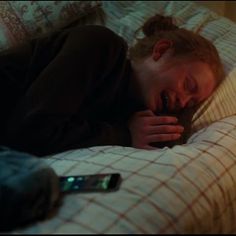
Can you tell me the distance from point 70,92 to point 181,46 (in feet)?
1.08

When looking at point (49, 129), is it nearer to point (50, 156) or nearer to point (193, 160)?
point (50, 156)

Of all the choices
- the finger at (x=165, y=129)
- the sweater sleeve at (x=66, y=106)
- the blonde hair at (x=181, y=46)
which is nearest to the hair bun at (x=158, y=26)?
the blonde hair at (x=181, y=46)

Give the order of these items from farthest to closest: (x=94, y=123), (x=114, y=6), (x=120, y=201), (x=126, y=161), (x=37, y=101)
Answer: (x=114, y=6) < (x=94, y=123) < (x=37, y=101) < (x=126, y=161) < (x=120, y=201)

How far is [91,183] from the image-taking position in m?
0.97

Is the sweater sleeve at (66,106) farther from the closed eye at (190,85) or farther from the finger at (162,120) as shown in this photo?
the closed eye at (190,85)

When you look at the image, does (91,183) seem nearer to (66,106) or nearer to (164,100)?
(66,106)

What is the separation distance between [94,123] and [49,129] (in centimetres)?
15

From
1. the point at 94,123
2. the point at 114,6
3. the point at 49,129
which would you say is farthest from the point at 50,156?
the point at 114,6

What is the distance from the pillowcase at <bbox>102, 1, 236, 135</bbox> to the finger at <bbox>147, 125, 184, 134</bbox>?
6 centimetres

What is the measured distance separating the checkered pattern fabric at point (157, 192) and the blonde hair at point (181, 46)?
21cm

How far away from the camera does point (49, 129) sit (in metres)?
1.19

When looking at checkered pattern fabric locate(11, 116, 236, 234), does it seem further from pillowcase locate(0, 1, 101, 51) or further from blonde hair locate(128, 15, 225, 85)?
pillowcase locate(0, 1, 101, 51)

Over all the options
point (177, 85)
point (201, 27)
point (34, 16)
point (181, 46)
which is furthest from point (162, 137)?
point (34, 16)

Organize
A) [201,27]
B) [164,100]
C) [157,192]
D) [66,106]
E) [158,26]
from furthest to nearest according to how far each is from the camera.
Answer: [201,27]
[158,26]
[164,100]
[66,106]
[157,192]
